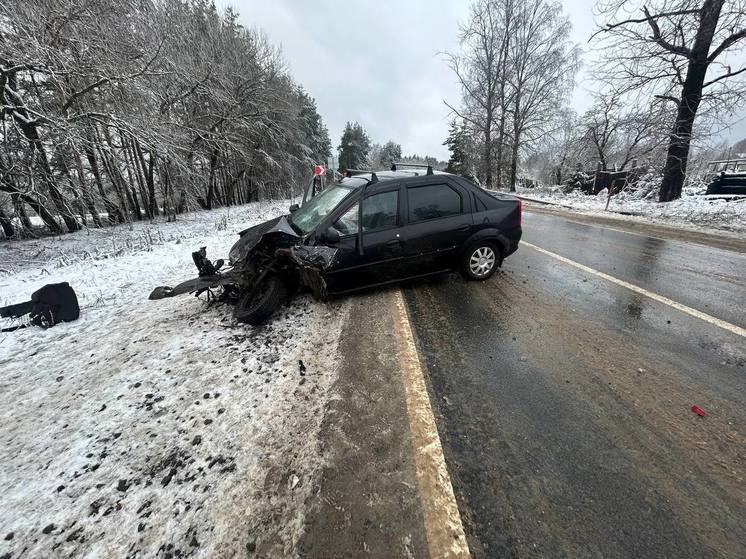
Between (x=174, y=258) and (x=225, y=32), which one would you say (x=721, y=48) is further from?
(x=225, y=32)

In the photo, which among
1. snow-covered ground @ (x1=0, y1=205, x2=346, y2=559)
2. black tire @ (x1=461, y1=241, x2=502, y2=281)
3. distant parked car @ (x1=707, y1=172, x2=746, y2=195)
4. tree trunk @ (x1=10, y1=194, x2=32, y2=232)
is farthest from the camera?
distant parked car @ (x1=707, y1=172, x2=746, y2=195)

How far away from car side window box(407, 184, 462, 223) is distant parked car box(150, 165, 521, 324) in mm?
14

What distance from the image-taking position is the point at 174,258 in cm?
708

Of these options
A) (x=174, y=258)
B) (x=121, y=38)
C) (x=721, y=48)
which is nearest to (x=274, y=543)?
(x=174, y=258)

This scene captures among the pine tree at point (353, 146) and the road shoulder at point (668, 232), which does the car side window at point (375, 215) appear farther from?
the pine tree at point (353, 146)

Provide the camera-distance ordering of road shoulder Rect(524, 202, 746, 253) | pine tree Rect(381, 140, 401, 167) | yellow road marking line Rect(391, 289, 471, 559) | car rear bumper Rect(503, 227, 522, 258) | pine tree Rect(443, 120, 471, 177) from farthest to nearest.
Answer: pine tree Rect(381, 140, 401, 167) < pine tree Rect(443, 120, 471, 177) < road shoulder Rect(524, 202, 746, 253) < car rear bumper Rect(503, 227, 522, 258) < yellow road marking line Rect(391, 289, 471, 559)

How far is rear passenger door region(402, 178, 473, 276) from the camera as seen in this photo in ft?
13.9

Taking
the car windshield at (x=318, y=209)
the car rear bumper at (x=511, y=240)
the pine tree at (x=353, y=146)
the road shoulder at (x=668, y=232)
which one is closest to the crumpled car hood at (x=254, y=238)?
the car windshield at (x=318, y=209)

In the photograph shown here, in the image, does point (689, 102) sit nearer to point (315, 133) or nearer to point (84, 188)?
point (84, 188)

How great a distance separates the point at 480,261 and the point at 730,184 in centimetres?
1479

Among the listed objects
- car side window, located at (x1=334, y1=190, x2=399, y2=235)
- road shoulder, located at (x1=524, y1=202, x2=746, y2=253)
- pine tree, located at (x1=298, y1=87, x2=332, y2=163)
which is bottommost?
road shoulder, located at (x1=524, y1=202, x2=746, y2=253)

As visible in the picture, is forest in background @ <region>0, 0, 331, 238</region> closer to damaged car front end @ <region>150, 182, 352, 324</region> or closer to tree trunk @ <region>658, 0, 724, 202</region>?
damaged car front end @ <region>150, 182, 352, 324</region>

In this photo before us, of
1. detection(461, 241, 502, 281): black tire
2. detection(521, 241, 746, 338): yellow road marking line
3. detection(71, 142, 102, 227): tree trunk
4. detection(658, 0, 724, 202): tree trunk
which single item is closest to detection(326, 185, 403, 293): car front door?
detection(461, 241, 502, 281): black tire

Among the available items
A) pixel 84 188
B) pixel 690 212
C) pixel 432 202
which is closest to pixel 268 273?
pixel 432 202
